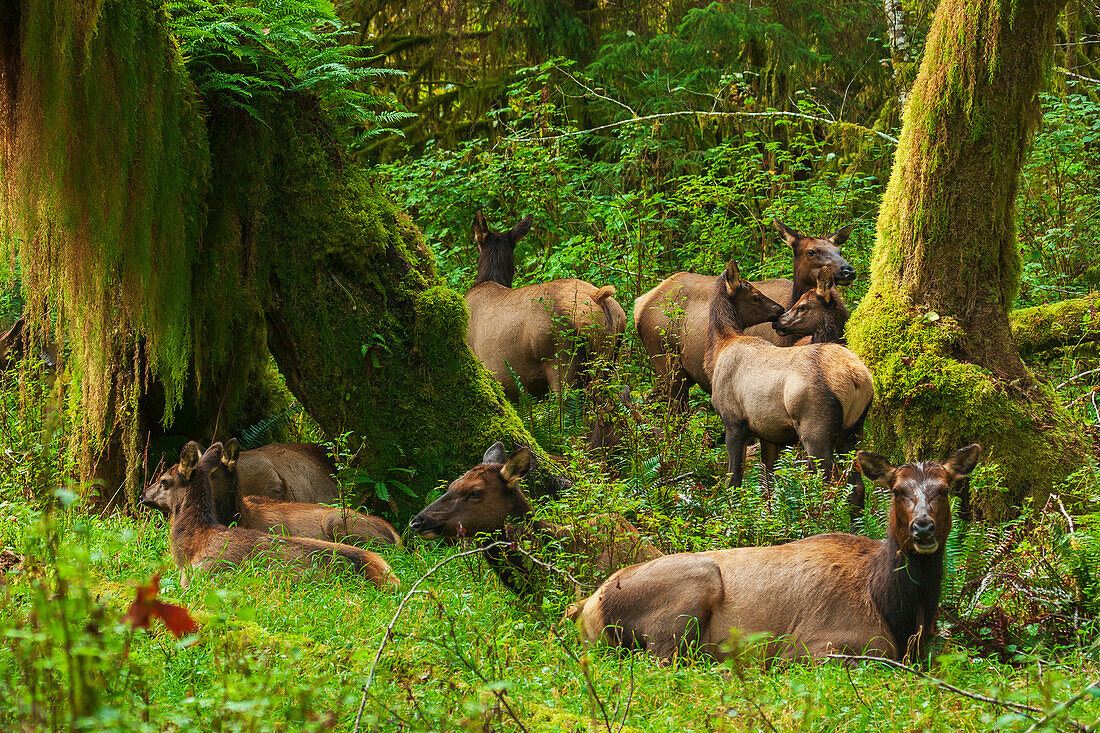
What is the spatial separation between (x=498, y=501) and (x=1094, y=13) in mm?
14839

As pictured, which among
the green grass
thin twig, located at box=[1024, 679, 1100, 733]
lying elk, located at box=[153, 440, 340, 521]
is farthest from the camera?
lying elk, located at box=[153, 440, 340, 521]

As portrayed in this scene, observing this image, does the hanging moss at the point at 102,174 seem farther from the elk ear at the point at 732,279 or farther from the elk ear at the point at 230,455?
the elk ear at the point at 732,279

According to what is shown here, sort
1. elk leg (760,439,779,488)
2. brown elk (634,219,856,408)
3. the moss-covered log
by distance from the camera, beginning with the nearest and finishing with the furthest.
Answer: elk leg (760,439,779,488) → the moss-covered log → brown elk (634,219,856,408)

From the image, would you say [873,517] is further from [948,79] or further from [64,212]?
[64,212]

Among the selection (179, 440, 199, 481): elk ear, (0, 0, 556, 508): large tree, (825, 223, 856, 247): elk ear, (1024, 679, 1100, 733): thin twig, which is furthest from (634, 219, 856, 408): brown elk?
(1024, 679, 1100, 733): thin twig

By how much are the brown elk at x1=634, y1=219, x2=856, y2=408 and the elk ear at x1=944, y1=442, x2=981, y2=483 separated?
15.2 feet

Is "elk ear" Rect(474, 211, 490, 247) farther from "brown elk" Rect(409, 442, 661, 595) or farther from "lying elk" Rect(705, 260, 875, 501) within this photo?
"brown elk" Rect(409, 442, 661, 595)

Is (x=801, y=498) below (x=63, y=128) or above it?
below

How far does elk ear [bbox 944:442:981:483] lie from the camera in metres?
5.70

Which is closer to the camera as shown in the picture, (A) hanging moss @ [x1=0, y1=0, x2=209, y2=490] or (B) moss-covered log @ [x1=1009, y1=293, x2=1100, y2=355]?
(A) hanging moss @ [x1=0, y1=0, x2=209, y2=490]

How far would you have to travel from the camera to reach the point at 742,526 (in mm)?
7188

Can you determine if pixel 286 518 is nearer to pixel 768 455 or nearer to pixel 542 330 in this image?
pixel 542 330

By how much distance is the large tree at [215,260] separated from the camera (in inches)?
274

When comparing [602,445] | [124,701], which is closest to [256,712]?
[124,701]
